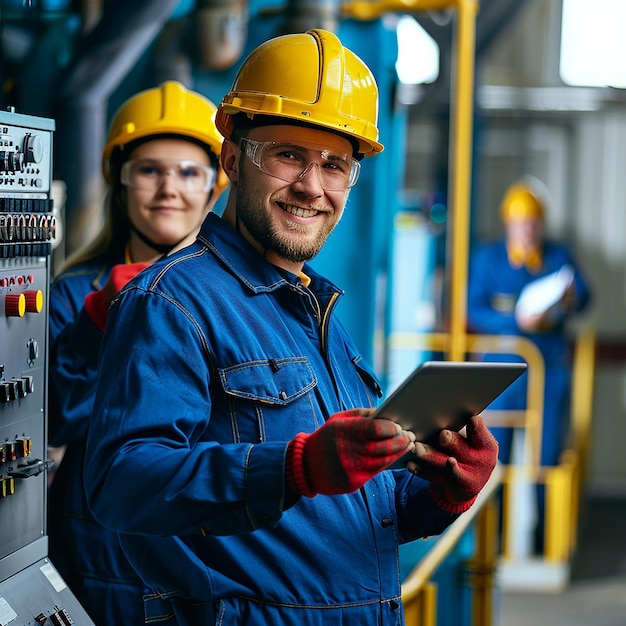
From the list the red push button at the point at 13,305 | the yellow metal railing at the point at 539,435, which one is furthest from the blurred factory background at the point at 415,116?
the red push button at the point at 13,305

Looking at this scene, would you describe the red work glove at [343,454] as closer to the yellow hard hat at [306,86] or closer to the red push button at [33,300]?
the yellow hard hat at [306,86]

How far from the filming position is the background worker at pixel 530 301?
276 inches

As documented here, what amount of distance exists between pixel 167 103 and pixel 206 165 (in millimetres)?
199

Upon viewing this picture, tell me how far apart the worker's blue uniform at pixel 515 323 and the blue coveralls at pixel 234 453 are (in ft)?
17.1

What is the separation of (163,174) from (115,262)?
28 cm

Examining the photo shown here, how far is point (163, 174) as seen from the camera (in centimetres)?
271

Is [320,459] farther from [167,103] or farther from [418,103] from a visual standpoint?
[418,103]

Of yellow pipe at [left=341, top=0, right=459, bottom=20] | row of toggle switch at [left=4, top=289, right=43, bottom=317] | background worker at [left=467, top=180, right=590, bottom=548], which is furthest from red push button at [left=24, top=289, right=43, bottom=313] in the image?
background worker at [left=467, top=180, right=590, bottom=548]

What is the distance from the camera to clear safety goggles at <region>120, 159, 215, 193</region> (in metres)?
2.70

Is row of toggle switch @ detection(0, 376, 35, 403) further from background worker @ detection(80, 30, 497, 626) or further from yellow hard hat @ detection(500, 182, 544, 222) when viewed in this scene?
yellow hard hat @ detection(500, 182, 544, 222)

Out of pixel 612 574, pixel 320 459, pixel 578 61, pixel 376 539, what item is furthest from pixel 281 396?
pixel 578 61

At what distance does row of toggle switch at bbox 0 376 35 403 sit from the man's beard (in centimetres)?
55

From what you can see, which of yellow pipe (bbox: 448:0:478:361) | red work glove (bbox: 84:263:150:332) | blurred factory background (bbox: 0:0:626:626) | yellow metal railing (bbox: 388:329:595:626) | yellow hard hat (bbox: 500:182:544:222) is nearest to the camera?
red work glove (bbox: 84:263:150:332)

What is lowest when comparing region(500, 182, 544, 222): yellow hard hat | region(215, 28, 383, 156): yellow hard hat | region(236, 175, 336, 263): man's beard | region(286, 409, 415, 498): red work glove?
region(286, 409, 415, 498): red work glove
